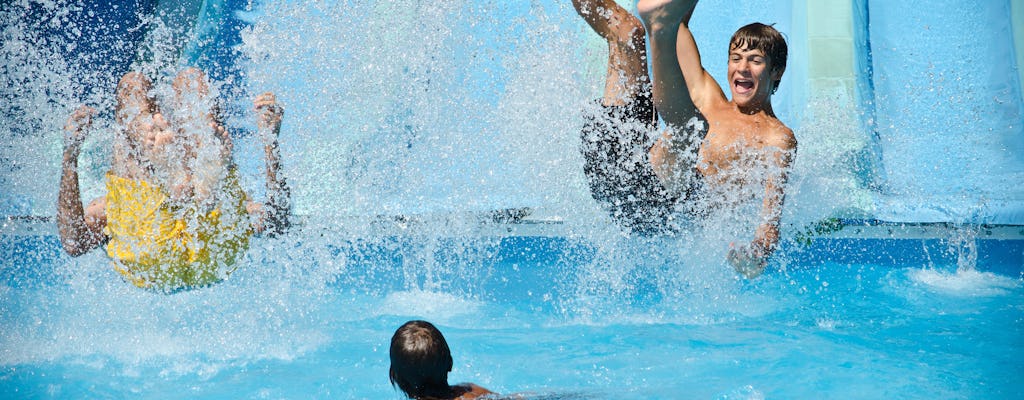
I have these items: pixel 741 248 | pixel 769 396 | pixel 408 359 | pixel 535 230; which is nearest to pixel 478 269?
pixel 535 230

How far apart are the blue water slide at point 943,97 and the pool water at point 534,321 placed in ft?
2.86

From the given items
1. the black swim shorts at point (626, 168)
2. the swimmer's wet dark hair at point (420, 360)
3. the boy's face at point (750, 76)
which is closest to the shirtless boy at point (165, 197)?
the black swim shorts at point (626, 168)

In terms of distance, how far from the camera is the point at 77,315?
3314 mm

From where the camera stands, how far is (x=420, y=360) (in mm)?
1921

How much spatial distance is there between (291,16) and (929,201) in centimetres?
419

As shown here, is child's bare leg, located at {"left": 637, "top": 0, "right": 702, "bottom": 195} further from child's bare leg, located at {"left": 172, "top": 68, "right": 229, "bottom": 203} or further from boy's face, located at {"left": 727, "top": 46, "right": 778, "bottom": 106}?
child's bare leg, located at {"left": 172, "top": 68, "right": 229, "bottom": 203}

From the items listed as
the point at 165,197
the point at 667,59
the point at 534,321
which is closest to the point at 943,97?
the point at 534,321

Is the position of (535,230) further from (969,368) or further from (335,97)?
(969,368)

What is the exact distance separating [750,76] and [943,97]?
9.19ft

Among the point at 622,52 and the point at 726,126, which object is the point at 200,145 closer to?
the point at 622,52

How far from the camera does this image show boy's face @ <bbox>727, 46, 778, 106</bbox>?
3.24 metres

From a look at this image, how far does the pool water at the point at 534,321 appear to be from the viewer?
2619mm

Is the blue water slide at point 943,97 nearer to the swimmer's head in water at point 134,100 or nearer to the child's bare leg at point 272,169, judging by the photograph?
the child's bare leg at point 272,169

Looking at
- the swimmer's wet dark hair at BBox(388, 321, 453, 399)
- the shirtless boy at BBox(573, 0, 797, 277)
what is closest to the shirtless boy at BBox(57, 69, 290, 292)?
the shirtless boy at BBox(573, 0, 797, 277)
